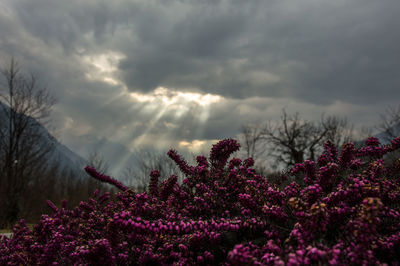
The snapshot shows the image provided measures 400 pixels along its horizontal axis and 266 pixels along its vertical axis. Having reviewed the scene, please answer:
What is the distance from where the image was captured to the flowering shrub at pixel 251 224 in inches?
79.8

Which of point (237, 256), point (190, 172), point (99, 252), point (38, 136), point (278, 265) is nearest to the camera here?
point (278, 265)

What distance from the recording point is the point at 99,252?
2.68m

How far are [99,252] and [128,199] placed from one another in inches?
46.5

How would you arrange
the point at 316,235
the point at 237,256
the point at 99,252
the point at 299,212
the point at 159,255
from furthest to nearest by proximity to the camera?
the point at 159,255 → the point at 99,252 → the point at 316,235 → the point at 299,212 → the point at 237,256

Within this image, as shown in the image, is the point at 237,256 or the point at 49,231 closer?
the point at 237,256

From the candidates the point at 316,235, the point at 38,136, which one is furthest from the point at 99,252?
the point at 38,136

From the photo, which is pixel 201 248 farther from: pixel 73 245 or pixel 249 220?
pixel 73 245

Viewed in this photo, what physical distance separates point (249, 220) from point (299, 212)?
62 centimetres

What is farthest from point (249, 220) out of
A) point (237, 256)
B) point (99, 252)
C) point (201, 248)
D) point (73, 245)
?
point (73, 245)

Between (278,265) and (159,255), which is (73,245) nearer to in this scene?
(159,255)

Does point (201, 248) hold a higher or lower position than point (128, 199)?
lower

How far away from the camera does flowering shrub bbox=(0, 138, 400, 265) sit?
6.65 feet

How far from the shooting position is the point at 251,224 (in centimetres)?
270

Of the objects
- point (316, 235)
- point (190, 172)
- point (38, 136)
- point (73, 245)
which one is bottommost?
point (73, 245)
